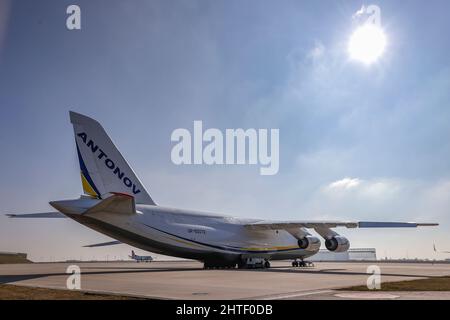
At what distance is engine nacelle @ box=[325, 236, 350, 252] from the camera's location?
31.0 m

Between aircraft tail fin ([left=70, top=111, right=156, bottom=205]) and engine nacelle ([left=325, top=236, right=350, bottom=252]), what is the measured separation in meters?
14.9

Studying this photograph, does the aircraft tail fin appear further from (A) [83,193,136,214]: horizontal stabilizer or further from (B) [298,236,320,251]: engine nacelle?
(B) [298,236,320,251]: engine nacelle

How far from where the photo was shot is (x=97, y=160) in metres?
24.7

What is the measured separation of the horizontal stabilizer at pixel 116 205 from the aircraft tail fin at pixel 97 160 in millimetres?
2062

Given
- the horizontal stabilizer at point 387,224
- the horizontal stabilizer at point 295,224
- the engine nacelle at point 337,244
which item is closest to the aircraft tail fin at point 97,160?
the horizontal stabilizer at point 295,224

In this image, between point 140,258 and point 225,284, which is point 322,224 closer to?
point 225,284

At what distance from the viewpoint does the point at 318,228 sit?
31703mm

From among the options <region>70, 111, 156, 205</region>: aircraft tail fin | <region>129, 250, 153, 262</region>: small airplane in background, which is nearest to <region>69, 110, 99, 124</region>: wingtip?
<region>70, 111, 156, 205</region>: aircraft tail fin

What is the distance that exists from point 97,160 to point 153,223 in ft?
15.6

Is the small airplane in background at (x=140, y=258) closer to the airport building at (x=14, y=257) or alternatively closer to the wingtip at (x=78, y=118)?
the airport building at (x=14, y=257)

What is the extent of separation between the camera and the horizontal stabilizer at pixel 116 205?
2080cm

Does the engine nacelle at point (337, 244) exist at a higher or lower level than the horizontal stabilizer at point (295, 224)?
lower
